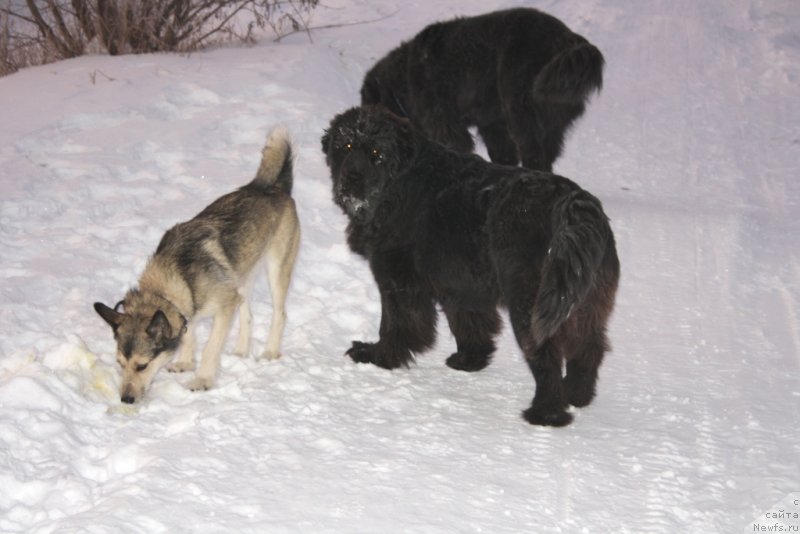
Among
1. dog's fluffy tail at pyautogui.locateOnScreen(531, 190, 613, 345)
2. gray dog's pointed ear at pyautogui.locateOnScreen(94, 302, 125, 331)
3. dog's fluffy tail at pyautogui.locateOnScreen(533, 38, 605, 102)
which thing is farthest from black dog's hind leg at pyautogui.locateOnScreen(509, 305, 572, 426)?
dog's fluffy tail at pyautogui.locateOnScreen(533, 38, 605, 102)

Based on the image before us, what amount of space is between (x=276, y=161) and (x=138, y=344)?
1851 millimetres

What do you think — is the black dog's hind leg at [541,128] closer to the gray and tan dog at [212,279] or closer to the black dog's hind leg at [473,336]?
the gray and tan dog at [212,279]

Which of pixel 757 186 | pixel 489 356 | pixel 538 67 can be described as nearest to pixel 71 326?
pixel 489 356

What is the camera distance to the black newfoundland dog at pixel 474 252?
4656 mm

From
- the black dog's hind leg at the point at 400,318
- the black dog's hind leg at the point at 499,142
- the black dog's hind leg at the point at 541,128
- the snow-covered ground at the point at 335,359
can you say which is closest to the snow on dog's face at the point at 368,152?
the black dog's hind leg at the point at 400,318

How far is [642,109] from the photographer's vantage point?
11.8 metres

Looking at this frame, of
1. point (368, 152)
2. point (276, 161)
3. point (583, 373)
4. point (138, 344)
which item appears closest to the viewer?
point (138, 344)

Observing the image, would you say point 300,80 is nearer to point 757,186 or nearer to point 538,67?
point 538,67

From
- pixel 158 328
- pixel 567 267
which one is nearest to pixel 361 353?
pixel 158 328

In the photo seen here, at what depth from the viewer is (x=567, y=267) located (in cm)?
450

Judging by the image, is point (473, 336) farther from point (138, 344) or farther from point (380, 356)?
point (138, 344)

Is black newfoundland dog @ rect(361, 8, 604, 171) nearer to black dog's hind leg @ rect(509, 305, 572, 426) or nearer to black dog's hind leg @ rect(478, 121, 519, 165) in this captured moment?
black dog's hind leg @ rect(478, 121, 519, 165)

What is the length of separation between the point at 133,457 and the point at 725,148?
8.45 meters

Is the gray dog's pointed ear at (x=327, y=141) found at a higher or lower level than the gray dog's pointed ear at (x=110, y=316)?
higher
